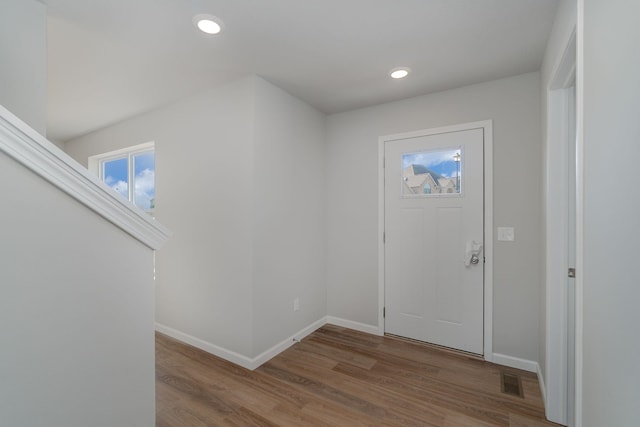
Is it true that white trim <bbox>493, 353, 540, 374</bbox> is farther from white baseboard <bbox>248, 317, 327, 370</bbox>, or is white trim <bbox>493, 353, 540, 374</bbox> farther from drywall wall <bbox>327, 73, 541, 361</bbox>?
white baseboard <bbox>248, 317, 327, 370</bbox>

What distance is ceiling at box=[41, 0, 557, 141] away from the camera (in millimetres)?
1628

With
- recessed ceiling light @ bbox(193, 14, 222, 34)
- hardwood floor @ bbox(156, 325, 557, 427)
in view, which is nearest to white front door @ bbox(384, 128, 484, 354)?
hardwood floor @ bbox(156, 325, 557, 427)

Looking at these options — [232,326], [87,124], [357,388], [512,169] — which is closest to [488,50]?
[512,169]

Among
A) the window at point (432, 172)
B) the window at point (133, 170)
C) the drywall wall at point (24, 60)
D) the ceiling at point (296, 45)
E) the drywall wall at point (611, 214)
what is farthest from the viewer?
the window at point (133, 170)

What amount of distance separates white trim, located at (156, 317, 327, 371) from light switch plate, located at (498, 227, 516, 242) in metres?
2.06

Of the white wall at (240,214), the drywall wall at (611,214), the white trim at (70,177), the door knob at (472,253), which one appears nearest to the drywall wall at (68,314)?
the white trim at (70,177)

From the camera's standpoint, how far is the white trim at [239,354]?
2407 millimetres

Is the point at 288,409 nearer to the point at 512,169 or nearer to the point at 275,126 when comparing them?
the point at 275,126

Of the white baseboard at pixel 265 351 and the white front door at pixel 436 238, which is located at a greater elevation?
the white front door at pixel 436 238

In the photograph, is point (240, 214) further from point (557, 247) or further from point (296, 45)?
point (557, 247)

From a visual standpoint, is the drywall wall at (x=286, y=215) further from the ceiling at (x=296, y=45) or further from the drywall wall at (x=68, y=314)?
the drywall wall at (x=68, y=314)

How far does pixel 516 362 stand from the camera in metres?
2.38

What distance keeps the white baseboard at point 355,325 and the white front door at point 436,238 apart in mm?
127

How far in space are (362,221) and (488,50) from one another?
1837 mm
